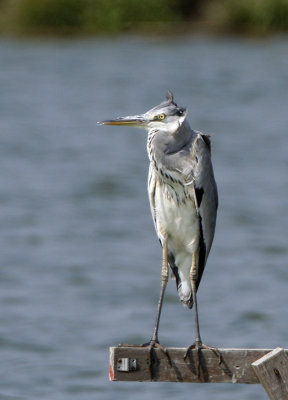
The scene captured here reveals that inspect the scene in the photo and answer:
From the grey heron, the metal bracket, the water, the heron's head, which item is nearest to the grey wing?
the grey heron

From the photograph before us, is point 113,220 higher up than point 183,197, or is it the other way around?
point 113,220

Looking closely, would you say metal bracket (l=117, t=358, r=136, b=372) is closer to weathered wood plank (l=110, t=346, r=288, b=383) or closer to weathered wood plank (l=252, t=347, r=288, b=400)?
weathered wood plank (l=110, t=346, r=288, b=383)

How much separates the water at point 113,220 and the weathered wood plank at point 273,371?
13.5ft

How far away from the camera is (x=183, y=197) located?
19.5 feet

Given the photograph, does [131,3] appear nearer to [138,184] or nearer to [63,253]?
[138,184]

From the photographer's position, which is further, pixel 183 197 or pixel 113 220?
pixel 113 220

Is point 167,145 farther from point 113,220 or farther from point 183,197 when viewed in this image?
point 113,220

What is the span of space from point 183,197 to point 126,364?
142 cm

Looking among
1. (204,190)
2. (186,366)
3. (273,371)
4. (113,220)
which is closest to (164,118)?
(204,190)

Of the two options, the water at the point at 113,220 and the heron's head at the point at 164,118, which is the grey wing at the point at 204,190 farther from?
the water at the point at 113,220

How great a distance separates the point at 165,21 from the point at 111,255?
24.4 m

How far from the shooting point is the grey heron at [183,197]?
19.0 feet

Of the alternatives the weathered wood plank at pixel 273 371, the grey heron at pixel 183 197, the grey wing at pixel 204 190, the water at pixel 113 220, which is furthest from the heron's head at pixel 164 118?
the water at pixel 113 220

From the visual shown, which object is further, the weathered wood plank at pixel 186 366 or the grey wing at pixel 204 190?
the grey wing at pixel 204 190
